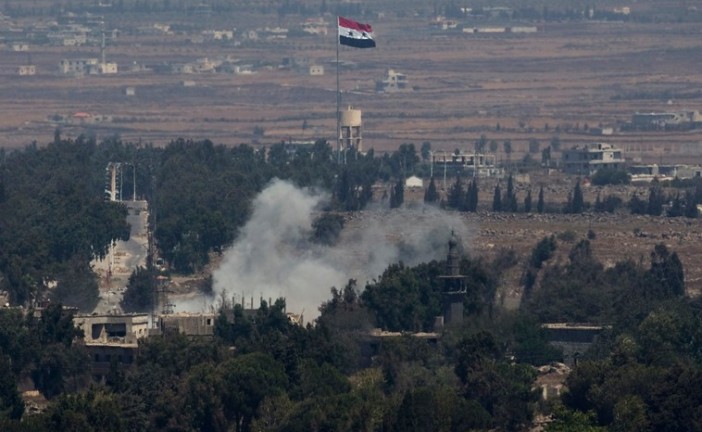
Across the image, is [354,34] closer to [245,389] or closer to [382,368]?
[382,368]

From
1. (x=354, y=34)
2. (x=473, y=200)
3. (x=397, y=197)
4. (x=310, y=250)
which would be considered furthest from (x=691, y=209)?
(x=354, y=34)

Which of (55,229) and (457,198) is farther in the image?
(457,198)

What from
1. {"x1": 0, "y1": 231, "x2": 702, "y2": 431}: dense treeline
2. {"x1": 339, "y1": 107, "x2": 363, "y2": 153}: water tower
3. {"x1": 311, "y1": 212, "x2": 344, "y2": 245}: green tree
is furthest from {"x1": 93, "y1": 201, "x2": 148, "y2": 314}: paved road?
{"x1": 339, "y1": 107, "x2": 363, "y2": 153}: water tower

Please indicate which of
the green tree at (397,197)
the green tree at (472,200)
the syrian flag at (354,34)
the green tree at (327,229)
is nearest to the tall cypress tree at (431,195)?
the green tree at (397,197)

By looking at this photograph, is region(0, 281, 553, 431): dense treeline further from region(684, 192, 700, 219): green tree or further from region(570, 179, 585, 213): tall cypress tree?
region(570, 179, 585, 213): tall cypress tree

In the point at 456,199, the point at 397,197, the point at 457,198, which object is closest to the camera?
the point at 397,197

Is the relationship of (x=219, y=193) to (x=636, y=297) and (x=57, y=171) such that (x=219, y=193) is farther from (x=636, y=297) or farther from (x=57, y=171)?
(x=636, y=297)

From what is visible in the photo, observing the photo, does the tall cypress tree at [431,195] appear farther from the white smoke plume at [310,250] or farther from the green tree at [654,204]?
A: the green tree at [654,204]
